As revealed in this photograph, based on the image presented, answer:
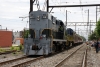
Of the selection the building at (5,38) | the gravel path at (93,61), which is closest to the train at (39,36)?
the gravel path at (93,61)

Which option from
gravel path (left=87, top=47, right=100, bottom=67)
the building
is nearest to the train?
gravel path (left=87, top=47, right=100, bottom=67)

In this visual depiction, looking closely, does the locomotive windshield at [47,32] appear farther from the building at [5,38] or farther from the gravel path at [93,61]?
the building at [5,38]

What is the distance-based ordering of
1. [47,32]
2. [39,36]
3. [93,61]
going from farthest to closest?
[47,32] < [39,36] < [93,61]

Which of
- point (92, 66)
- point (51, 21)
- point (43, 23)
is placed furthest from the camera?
point (51, 21)

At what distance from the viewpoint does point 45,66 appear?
12.4 meters

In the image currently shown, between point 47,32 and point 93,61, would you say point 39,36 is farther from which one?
point 93,61

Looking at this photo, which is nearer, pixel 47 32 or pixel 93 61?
pixel 93 61

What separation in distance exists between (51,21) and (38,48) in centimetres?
389

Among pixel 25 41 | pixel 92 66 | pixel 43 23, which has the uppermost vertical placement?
pixel 43 23

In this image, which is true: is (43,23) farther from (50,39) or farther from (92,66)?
(92,66)

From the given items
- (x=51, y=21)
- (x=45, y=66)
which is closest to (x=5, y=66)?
(x=45, y=66)

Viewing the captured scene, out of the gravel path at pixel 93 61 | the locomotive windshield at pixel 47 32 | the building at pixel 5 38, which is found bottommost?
the gravel path at pixel 93 61

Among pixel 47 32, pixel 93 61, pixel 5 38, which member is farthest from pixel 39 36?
pixel 5 38

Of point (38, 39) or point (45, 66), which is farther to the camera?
point (38, 39)
